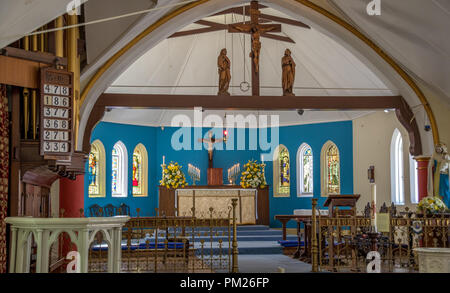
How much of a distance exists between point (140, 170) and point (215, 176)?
8.64 ft

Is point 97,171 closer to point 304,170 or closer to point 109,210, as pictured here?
point 109,210

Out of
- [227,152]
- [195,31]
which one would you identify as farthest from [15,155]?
[227,152]

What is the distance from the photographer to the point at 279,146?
2019cm

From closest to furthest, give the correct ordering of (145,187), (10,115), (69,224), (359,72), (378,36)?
(69,224), (10,115), (378,36), (359,72), (145,187)

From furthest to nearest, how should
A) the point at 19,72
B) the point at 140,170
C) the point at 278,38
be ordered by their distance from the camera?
the point at 140,170 → the point at 278,38 → the point at 19,72

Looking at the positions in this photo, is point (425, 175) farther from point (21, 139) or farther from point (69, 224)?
point (69, 224)

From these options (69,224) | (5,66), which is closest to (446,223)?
(69,224)

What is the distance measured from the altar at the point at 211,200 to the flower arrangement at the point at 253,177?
0.32m

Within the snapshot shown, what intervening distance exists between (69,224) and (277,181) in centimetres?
1523

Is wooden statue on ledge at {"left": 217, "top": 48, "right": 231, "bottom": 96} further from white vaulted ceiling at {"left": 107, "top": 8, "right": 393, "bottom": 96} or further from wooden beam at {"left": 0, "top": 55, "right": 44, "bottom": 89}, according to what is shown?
wooden beam at {"left": 0, "top": 55, "right": 44, "bottom": 89}

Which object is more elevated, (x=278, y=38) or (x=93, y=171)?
(x=278, y=38)

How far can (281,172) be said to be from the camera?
2023 centimetres

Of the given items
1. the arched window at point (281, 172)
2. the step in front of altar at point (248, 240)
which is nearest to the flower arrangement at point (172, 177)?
the step in front of altar at point (248, 240)

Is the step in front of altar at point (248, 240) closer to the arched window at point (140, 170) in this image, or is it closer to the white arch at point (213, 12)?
the white arch at point (213, 12)
